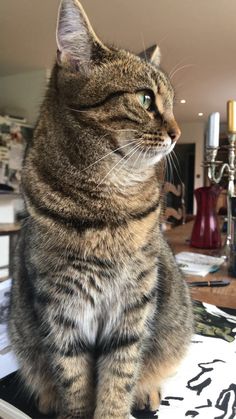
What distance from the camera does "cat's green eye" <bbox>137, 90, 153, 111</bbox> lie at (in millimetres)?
577

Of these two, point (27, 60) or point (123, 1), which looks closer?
point (123, 1)

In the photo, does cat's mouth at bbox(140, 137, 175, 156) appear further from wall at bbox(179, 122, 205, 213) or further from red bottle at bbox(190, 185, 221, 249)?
wall at bbox(179, 122, 205, 213)

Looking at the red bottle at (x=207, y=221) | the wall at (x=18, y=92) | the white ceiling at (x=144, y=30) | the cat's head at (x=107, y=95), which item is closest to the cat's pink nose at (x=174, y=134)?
the cat's head at (x=107, y=95)

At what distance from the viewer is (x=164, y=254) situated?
0.74 m

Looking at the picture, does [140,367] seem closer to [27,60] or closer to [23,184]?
[23,184]

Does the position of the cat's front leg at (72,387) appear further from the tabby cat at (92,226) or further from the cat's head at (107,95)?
the cat's head at (107,95)

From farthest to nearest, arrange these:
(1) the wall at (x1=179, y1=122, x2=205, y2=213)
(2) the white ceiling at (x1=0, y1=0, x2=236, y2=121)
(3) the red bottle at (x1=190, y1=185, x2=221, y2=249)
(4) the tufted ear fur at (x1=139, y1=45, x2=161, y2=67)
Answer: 1. (1) the wall at (x1=179, y1=122, x2=205, y2=213)
2. (2) the white ceiling at (x1=0, y1=0, x2=236, y2=121)
3. (3) the red bottle at (x1=190, y1=185, x2=221, y2=249)
4. (4) the tufted ear fur at (x1=139, y1=45, x2=161, y2=67)

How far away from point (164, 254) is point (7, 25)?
9.59ft

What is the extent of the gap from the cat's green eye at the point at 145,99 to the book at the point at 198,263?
2.15ft

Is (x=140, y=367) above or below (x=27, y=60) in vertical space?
below

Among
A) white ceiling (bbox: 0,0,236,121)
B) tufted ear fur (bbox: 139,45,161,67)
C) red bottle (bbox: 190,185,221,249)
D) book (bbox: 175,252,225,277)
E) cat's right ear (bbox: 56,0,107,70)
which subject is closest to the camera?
cat's right ear (bbox: 56,0,107,70)

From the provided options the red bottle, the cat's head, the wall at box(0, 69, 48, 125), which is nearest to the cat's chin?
the cat's head

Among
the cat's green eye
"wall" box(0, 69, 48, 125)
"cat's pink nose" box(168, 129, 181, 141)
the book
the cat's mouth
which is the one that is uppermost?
"wall" box(0, 69, 48, 125)

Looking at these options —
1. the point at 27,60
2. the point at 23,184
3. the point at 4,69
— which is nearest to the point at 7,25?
the point at 27,60
